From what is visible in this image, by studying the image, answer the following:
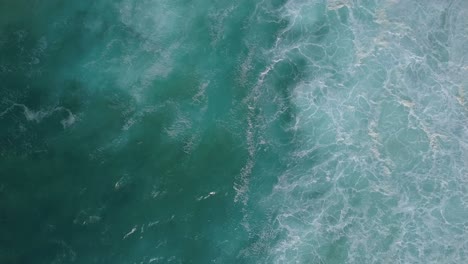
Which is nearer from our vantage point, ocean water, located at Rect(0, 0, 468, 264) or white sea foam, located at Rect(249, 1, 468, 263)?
ocean water, located at Rect(0, 0, 468, 264)

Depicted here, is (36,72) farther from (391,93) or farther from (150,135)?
(391,93)

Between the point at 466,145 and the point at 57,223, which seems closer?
the point at 57,223

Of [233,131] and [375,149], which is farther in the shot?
[375,149]

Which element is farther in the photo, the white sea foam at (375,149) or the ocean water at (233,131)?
the white sea foam at (375,149)

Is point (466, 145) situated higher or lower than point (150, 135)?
lower

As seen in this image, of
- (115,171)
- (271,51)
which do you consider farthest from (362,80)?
(115,171)

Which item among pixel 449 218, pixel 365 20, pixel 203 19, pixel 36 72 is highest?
pixel 36 72

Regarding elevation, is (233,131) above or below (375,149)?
above
